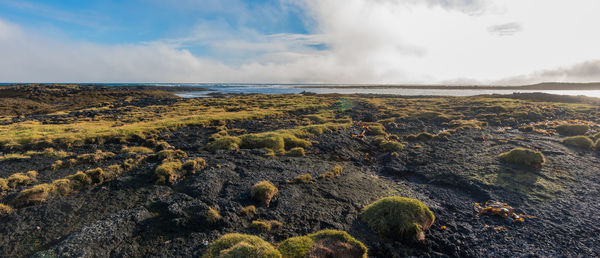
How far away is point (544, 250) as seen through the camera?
935 centimetres

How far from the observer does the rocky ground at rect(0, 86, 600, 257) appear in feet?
30.0

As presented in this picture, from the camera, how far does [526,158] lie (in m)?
17.9

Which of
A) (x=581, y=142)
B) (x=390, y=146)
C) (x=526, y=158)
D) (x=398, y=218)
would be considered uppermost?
(x=581, y=142)

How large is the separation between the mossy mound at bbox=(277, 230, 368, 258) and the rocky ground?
80 centimetres

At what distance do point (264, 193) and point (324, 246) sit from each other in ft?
15.9

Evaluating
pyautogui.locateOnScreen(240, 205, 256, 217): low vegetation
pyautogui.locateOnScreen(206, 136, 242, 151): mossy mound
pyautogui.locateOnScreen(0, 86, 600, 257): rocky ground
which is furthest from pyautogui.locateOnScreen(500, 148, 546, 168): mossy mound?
pyautogui.locateOnScreen(206, 136, 242, 151): mossy mound

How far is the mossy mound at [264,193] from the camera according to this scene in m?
12.2

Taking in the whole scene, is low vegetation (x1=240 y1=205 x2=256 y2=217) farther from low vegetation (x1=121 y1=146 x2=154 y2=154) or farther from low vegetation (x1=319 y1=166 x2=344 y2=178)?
low vegetation (x1=121 y1=146 x2=154 y2=154)

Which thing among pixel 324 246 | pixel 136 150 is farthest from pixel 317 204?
pixel 136 150

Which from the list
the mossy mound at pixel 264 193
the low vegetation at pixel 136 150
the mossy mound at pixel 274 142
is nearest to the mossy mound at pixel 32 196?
the mossy mound at pixel 264 193

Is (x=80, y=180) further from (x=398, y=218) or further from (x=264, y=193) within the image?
(x=398, y=218)

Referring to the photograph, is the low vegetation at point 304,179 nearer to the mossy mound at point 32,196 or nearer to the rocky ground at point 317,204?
the rocky ground at point 317,204

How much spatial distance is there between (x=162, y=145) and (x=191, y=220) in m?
17.4

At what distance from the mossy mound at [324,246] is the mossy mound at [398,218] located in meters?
1.82
